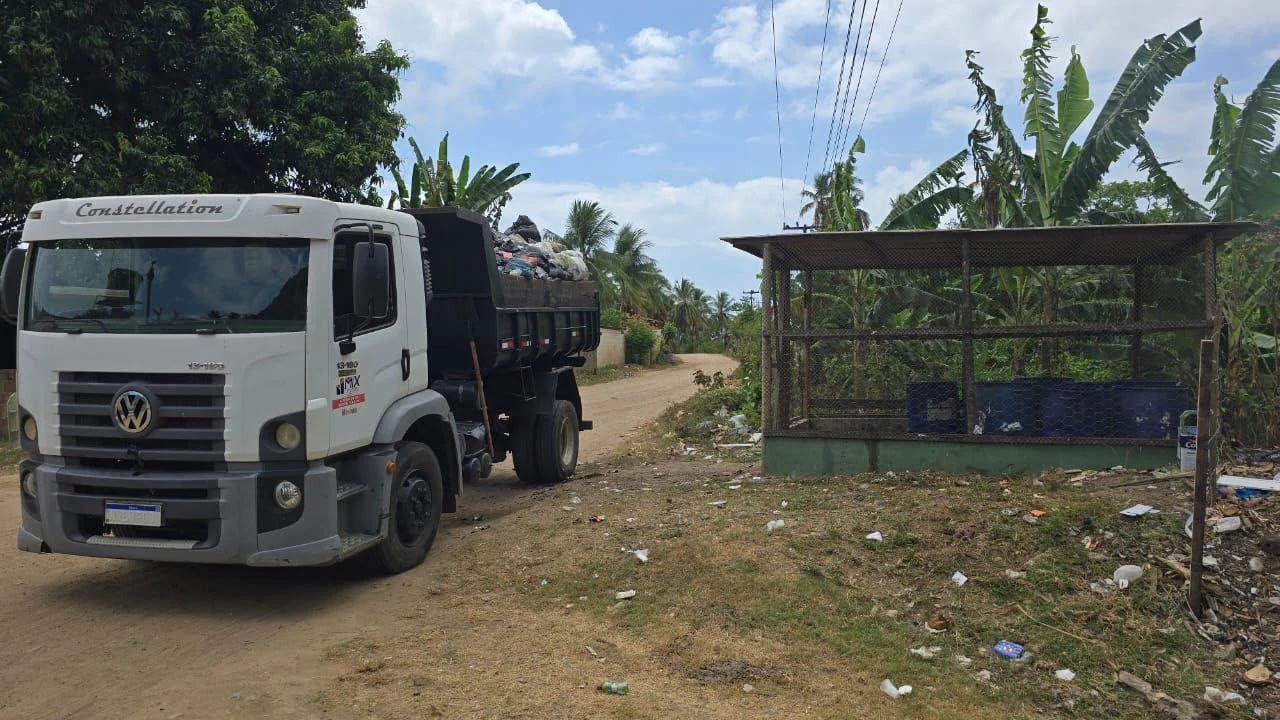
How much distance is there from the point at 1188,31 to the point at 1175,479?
21.7ft

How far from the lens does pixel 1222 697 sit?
177 inches

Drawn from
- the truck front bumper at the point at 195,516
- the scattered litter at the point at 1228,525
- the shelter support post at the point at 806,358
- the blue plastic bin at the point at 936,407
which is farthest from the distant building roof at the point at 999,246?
the truck front bumper at the point at 195,516

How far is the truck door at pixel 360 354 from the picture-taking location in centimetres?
557

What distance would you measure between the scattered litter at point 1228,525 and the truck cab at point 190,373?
5834 millimetres

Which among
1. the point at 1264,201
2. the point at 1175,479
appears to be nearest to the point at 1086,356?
the point at 1264,201

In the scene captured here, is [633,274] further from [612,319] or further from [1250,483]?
[1250,483]

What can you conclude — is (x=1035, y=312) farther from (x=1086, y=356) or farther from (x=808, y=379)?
(x=808, y=379)

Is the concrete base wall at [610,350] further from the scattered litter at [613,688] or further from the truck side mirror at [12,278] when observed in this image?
the scattered litter at [613,688]

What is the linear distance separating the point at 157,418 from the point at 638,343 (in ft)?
110

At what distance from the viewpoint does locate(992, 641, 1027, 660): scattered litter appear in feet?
16.1

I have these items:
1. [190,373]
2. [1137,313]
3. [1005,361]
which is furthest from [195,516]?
[1005,361]

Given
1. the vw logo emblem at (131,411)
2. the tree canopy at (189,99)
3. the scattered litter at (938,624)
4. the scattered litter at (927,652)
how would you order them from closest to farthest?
1. the scattered litter at (927,652)
2. the vw logo emblem at (131,411)
3. the scattered litter at (938,624)
4. the tree canopy at (189,99)

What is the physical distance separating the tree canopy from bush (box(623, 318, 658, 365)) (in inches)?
914

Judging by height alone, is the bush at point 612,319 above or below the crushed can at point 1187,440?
above
